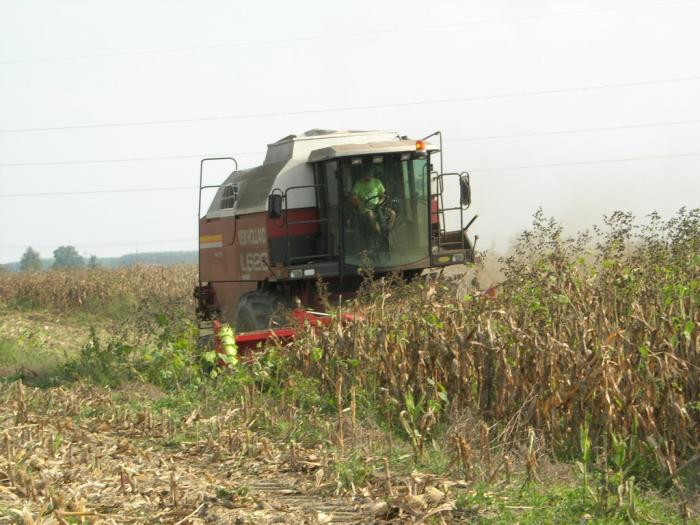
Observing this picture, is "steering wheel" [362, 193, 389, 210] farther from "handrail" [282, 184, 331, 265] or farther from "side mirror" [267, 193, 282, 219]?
"side mirror" [267, 193, 282, 219]

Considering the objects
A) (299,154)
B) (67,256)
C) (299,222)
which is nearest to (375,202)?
(299,222)

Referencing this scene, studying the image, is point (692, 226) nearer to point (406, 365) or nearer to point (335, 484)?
point (406, 365)

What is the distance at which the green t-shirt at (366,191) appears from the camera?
38.1 ft

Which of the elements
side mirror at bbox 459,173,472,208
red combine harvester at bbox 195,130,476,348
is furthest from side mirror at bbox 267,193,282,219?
side mirror at bbox 459,173,472,208

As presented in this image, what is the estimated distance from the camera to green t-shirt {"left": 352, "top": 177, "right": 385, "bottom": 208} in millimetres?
11609

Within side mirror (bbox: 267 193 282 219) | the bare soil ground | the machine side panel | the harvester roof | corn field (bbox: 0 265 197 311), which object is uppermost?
the harvester roof

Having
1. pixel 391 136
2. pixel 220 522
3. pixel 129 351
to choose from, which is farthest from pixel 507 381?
pixel 391 136

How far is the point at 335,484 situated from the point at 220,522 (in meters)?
0.87

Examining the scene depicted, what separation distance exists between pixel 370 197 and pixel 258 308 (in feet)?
6.32

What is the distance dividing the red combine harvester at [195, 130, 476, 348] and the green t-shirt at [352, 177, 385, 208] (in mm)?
12

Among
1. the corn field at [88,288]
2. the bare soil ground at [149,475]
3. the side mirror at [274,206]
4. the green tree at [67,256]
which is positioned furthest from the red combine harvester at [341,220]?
the green tree at [67,256]

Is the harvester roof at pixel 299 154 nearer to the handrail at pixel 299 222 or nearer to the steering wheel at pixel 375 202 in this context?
the handrail at pixel 299 222

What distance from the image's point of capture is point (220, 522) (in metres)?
4.55

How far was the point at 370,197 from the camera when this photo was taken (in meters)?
11.7
